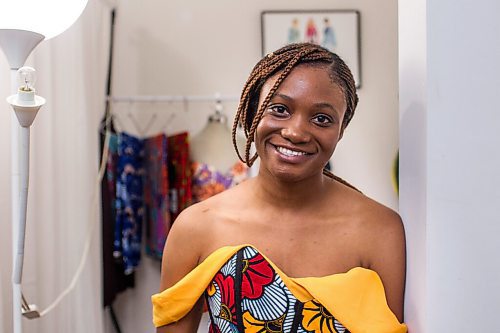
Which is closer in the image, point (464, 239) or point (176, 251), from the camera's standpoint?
point (464, 239)

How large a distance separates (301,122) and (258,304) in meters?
0.27

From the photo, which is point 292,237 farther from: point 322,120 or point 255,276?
point 322,120

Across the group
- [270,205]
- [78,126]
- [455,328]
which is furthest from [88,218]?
[455,328]

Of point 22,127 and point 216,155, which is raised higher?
point 22,127

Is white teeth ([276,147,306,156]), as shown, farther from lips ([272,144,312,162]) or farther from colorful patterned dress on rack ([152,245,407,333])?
colorful patterned dress on rack ([152,245,407,333])

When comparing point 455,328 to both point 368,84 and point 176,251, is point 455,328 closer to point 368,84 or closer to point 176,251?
point 176,251

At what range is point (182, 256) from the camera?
86 centimetres

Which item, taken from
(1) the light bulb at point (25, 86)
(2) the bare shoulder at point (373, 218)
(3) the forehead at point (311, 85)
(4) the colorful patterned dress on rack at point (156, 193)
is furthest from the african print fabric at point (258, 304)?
(4) the colorful patterned dress on rack at point (156, 193)

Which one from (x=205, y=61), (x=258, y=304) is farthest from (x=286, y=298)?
(x=205, y=61)

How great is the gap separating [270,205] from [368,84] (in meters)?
1.69

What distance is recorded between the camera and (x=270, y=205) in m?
0.84

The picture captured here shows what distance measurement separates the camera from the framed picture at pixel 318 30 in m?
2.35

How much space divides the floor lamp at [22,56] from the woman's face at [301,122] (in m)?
A: 0.34

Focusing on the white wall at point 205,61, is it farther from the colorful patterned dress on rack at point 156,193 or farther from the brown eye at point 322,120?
the brown eye at point 322,120
